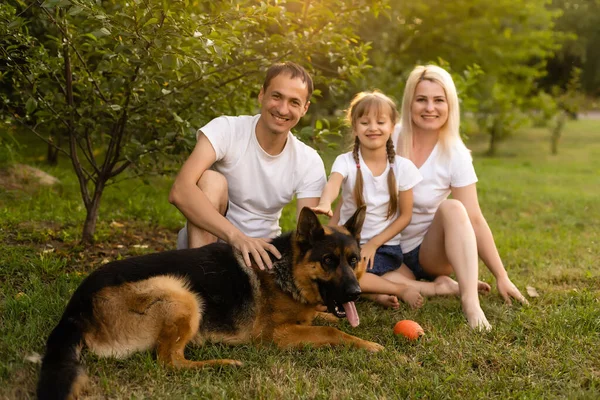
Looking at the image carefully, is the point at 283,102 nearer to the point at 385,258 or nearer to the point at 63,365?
the point at 385,258

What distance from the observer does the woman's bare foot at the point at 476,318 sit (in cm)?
387

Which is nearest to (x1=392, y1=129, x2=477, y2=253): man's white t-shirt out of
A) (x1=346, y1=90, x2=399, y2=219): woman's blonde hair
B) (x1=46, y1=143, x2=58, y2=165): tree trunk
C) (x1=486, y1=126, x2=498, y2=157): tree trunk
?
(x1=346, y1=90, x2=399, y2=219): woman's blonde hair

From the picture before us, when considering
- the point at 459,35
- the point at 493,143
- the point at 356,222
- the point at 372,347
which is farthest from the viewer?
the point at 493,143

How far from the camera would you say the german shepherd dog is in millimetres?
3174

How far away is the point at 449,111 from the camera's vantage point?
15.9ft

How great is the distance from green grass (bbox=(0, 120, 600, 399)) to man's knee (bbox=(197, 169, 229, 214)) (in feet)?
4.04

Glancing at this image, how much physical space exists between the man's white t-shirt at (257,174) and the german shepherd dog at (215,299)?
2.31 ft

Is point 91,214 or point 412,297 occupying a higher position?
point 91,214

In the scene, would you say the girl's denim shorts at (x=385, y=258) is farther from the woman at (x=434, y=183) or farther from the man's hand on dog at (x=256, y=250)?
the man's hand on dog at (x=256, y=250)

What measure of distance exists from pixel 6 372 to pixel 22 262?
6.30 feet

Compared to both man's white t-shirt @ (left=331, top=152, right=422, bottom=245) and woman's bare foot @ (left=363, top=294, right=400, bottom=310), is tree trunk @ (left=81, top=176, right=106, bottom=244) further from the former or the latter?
woman's bare foot @ (left=363, top=294, right=400, bottom=310)

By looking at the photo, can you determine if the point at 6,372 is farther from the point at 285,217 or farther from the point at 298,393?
the point at 285,217

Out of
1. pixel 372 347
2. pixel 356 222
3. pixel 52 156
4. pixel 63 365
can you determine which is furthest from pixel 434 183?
pixel 52 156

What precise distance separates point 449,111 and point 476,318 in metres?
1.89
